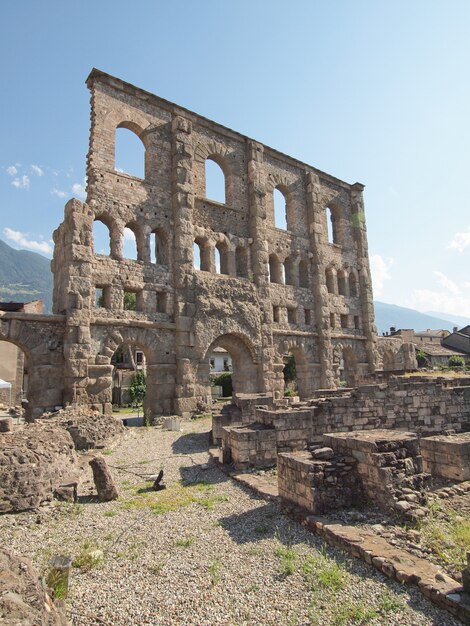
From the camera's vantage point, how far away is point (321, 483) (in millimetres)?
6203

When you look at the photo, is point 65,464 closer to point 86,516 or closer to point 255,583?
point 86,516

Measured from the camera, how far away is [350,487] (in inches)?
251

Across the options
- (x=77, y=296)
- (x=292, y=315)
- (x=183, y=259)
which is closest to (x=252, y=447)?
(x=77, y=296)

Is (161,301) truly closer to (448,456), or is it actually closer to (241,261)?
(241,261)

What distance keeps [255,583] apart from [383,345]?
88.0 ft

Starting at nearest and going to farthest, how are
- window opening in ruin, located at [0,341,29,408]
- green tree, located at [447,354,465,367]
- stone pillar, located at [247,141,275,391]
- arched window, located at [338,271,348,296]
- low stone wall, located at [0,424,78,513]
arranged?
1. low stone wall, located at [0,424,78,513]
2. stone pillar, located at [247,141,275,391]
3. arched window, located at [338,271,348,296]
4. window opening in ruin, located at [0,341,29,408]
5. green tree, located at [447,354,465,367]

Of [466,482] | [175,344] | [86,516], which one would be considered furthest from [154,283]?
[466,482]

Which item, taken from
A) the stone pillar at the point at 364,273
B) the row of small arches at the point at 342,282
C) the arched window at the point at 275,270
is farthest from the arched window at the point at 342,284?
the arched window at the point at 275,270

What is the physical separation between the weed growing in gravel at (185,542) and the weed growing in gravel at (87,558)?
1009mm

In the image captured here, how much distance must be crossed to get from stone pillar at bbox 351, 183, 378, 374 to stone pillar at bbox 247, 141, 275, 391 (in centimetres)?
930

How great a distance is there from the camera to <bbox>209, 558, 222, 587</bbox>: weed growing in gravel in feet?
14.2

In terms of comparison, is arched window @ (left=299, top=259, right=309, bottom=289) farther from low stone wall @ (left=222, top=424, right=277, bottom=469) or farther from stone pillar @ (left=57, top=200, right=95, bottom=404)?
low stone wall @ (left=222, top=424, right=277, bottom=469)

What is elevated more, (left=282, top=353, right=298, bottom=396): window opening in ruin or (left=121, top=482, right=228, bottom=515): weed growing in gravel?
(left=282, top=353, right=298, bottom=396): window opening in ruin

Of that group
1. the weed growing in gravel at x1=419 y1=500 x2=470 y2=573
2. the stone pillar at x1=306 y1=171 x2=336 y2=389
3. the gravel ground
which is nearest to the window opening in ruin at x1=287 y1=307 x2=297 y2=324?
the stone pillar at x1=306 y1=171 x2=336 y2=389
